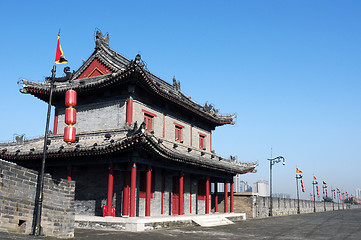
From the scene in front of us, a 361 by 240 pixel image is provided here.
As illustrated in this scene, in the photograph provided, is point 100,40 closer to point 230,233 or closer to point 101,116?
point 101,116

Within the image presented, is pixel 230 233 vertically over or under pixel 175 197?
under

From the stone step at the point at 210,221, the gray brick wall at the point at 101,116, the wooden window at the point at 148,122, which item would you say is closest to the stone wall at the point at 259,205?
the stone step at the point at 210,221

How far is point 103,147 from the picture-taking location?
19.2m

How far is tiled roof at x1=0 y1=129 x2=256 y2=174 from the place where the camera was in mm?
18672

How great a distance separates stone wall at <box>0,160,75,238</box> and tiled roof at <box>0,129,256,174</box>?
4074mm

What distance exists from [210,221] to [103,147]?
10064mm

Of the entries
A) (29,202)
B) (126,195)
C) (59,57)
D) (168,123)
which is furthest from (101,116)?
(29,202)

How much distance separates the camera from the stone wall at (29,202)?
1231cm

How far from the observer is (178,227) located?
69.2 ft

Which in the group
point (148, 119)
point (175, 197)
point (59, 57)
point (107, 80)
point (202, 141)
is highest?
point (107, 80)

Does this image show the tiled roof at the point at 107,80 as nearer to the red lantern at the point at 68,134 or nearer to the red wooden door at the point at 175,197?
the red lantern at the point at 68,134

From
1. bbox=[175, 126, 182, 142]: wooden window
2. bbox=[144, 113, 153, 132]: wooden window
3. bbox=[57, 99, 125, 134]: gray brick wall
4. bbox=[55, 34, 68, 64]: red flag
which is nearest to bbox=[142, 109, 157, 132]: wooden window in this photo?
bbox=[144, 113, 153, 132]: wooden window

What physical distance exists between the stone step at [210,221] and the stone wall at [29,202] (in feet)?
33.9

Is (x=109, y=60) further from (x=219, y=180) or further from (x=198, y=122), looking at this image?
(x=219, y=180)
